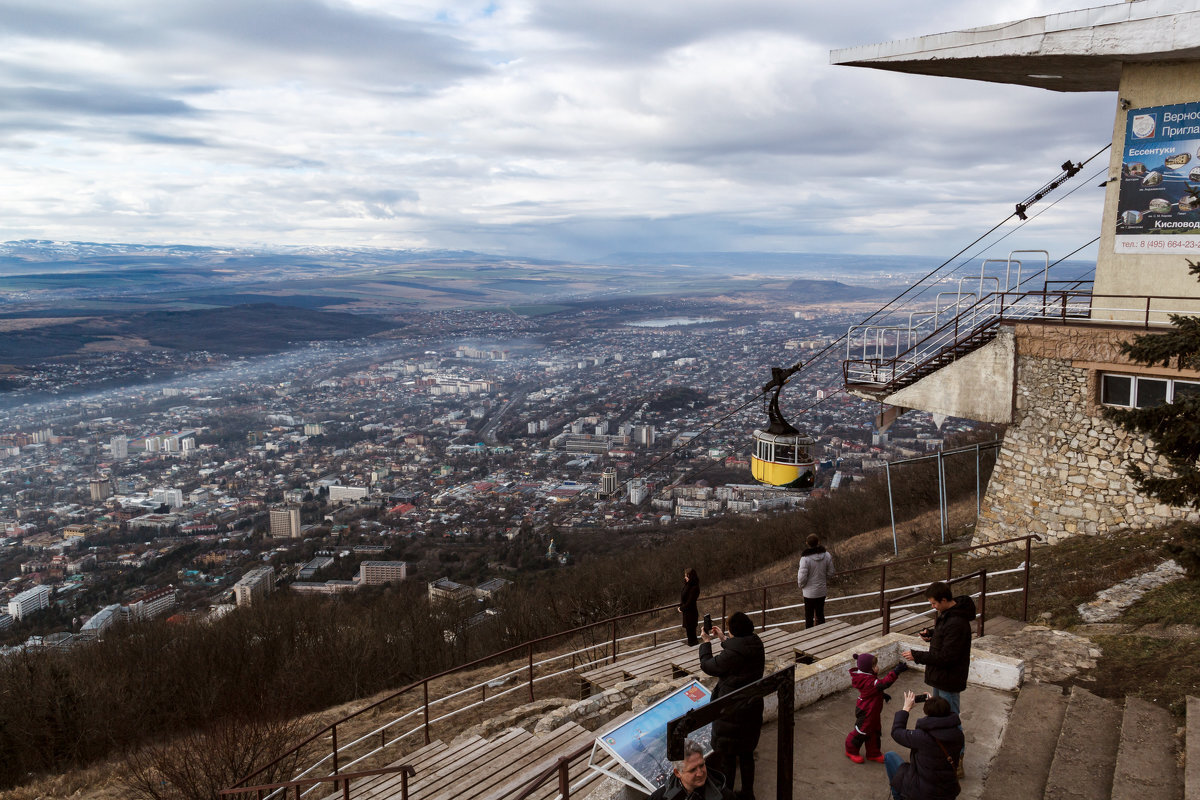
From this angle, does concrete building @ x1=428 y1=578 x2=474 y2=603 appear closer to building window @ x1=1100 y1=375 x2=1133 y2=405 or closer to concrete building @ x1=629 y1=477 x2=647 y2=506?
concrete building @ x1=629 y1=477 x2=647 y2=506

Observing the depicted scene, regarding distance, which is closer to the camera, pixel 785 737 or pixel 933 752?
pixel 785 737

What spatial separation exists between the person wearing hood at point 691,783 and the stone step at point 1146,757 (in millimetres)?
3093

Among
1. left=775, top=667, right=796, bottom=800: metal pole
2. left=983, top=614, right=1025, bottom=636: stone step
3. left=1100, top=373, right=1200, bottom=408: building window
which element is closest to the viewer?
left=775, top=667, right=796, bottom=800: metal pole

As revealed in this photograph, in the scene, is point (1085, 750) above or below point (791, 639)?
above

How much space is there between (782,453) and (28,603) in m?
50.1

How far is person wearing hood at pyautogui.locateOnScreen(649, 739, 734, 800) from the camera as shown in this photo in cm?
409

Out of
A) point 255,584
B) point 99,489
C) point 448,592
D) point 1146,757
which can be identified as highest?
point 1146,757

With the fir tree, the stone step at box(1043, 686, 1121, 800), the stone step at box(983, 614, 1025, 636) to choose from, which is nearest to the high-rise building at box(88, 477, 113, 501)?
the stone step at box(983, 614, 1025, 636)

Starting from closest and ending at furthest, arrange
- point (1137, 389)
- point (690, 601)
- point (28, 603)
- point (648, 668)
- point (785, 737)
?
point (785, 737)
point (648, 668)
point (690, 601)
point (1137, 389)
point (28, 603)

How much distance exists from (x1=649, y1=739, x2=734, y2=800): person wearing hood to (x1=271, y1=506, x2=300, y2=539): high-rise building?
5950 centimetres

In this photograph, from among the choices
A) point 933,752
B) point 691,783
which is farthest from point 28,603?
point 933,752

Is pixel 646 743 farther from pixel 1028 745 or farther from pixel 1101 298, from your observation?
pixel 1101 298

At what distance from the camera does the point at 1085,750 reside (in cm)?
586

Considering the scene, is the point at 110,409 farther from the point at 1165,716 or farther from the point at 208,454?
the point at 1165,716
